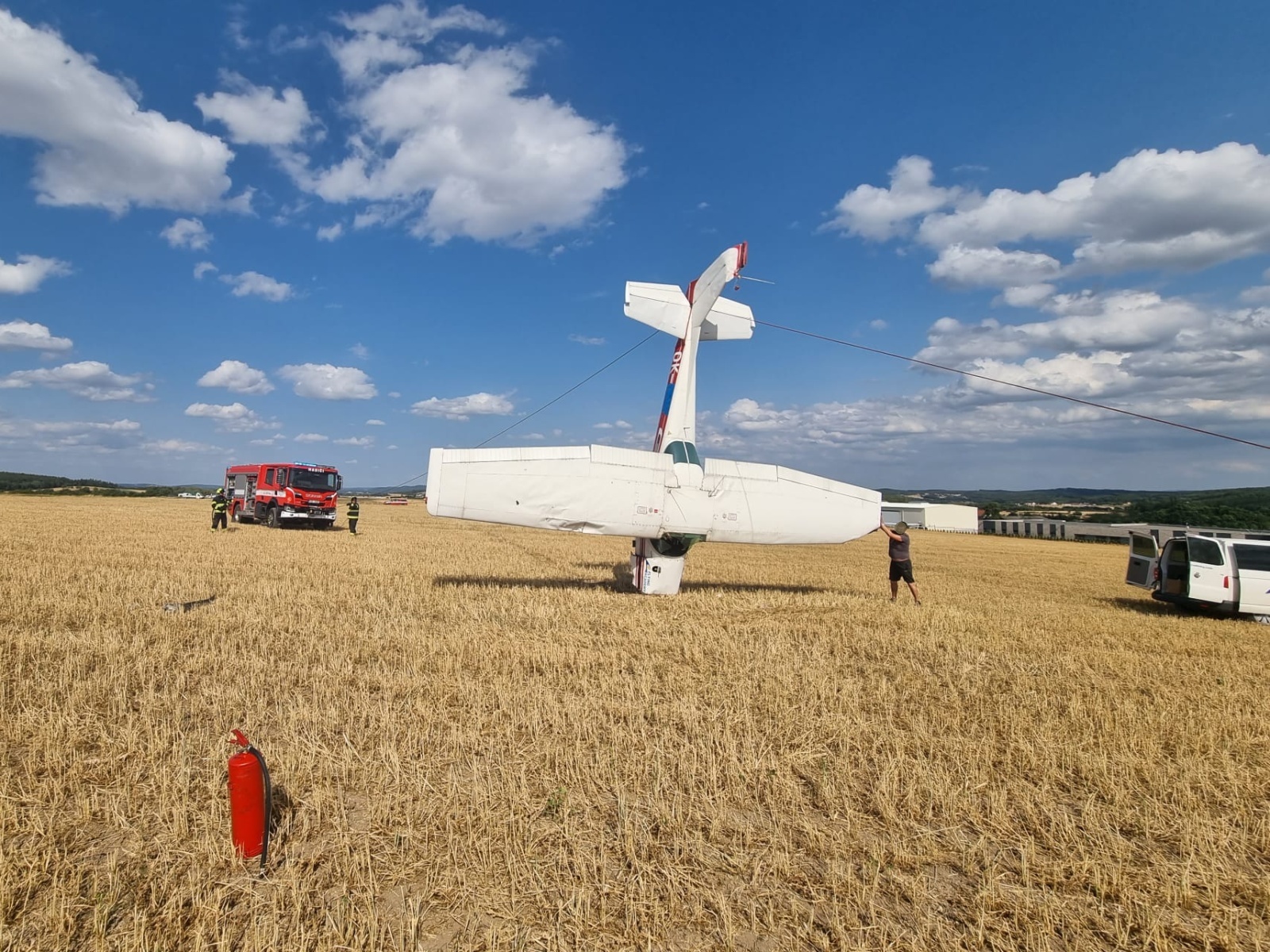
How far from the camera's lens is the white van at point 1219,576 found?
13734mm

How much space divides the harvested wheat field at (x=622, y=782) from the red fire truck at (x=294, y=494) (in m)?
19.0

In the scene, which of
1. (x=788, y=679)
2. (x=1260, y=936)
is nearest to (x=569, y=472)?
(x=788, y=679)

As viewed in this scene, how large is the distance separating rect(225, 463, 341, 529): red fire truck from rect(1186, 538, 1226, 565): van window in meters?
30.1

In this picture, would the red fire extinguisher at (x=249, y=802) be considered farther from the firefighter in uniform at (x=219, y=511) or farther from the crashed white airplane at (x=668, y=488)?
the firefighter in uniform at (x=219, y=511)

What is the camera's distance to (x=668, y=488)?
13688mm

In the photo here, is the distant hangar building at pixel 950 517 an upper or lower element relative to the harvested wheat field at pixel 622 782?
upper

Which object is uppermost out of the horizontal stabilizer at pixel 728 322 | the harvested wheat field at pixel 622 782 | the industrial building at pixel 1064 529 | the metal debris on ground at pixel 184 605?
the horizontal stabilizer at pixel 728 322

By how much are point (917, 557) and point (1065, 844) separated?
95.5 ft

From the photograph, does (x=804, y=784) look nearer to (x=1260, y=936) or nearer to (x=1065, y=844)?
(x=1065, y=844)

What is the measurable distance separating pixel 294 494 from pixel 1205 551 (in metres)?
31.1

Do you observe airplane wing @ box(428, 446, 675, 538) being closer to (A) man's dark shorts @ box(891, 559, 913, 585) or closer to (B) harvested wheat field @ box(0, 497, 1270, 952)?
(B) harvested wheat field @ box(0, 497, 1270, 952)

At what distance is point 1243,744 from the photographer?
6422mm

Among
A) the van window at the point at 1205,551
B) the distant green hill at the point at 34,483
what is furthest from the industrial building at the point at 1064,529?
the distant green hill at the point at 34,483

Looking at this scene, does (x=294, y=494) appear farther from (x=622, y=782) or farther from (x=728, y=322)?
(x=622, y=782)
